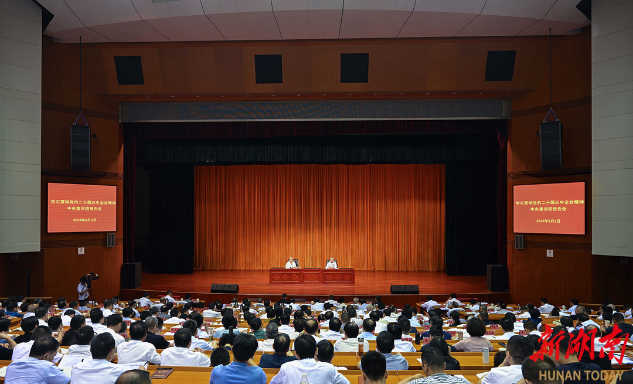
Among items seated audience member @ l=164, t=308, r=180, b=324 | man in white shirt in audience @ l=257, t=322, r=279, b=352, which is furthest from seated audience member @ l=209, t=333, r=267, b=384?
seated audience member @ l=164, t=308, r=180, b=324

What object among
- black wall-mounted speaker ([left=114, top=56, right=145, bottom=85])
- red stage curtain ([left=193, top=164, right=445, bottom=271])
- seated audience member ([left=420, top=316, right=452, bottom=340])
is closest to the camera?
seated audience member ([left=420, top=316, right=452, bottom=340])

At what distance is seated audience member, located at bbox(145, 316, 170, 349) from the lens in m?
4.81

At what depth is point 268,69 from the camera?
1098 cm

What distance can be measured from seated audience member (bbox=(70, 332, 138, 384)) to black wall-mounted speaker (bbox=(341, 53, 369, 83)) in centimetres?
870

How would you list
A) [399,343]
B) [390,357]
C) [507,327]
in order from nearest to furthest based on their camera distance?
[390,357] → [399,343] → [507,327]

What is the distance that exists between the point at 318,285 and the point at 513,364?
9562 mm

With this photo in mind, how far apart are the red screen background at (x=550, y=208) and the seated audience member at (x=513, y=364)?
25.7ft

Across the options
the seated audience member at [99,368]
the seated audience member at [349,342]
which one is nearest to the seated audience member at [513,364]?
the seated audience member at [349,342]

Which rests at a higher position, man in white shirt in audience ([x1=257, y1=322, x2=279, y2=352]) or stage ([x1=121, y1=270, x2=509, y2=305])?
man in white shirt in audience ([x1=257, y1=322, x2=279, y2=352])

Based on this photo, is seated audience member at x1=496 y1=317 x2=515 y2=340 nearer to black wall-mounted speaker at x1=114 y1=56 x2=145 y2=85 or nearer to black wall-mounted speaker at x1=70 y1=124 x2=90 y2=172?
black wall-mounted speaker at x1=70 y1=124 x2=90 y2=172

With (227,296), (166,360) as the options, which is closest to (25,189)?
(227,296)

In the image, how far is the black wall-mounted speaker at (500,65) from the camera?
1066 cm

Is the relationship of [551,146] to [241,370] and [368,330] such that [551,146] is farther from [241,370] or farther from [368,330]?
[241,370]

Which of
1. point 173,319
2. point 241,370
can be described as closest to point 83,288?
point 173,319
